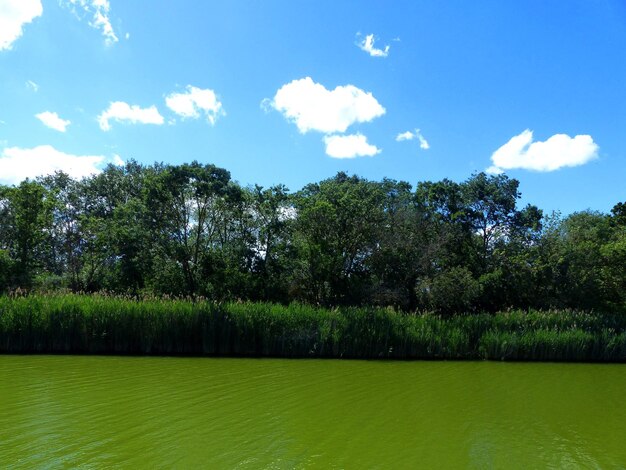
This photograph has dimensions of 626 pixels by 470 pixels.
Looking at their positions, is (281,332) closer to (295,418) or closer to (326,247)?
(326,247)

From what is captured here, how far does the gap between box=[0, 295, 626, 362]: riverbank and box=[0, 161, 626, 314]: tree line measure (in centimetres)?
379

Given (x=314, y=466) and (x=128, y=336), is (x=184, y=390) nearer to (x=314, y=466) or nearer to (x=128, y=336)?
(x=314, y=466)

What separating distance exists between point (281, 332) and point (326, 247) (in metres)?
6.20

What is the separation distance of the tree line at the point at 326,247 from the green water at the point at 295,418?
332 inches

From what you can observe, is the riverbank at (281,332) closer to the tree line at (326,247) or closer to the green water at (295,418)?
the green water at (295,418)

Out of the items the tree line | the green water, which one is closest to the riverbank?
the green water

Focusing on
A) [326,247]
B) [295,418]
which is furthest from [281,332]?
[295,418]

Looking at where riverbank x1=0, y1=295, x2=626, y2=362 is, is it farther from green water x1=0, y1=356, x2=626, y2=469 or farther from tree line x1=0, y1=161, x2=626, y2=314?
tree line x1=0, y1=161, x2=626, y2=314

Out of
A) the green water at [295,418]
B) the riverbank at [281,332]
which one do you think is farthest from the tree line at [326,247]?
the green water at [295,418]

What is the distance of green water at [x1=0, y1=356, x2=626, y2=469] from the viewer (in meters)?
5.70

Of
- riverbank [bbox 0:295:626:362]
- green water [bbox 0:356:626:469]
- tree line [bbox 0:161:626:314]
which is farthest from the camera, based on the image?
tree line [bbox 0:161:626:314]

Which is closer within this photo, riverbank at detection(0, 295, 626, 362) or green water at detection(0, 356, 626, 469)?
green water at detection(0, 356, 626, 469)

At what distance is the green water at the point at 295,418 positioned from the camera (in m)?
5.70

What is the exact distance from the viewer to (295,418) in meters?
7.42
